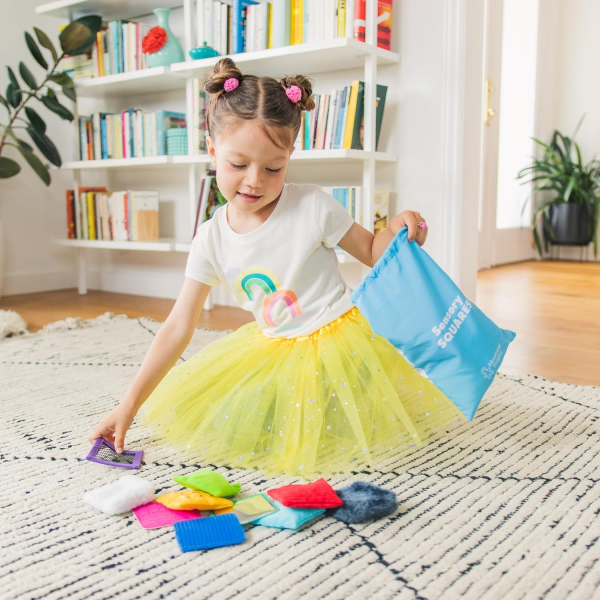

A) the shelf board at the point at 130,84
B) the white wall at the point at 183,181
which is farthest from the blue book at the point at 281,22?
the shelf board at the point at 130,84

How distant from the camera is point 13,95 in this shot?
2824 millimetres

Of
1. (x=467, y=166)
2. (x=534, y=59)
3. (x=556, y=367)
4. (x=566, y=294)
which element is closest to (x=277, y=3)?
(x=467, y=166)

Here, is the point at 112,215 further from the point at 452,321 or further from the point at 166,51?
the point at 452,321

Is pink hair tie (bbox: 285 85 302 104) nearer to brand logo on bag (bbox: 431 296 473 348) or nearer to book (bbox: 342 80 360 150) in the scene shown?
brand logo on bag (bbox: 431 296 473 348)

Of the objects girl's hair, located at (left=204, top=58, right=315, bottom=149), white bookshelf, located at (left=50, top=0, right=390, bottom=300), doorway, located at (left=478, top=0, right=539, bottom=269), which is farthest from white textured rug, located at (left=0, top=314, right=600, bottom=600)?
doorway, located at (left=478, top=0, right=539, bottom=269)

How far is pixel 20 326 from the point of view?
220cm

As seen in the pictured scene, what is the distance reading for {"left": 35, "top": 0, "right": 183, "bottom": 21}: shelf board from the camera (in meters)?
2.81

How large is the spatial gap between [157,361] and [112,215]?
1.98 metres

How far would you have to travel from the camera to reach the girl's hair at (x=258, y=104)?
105 cm

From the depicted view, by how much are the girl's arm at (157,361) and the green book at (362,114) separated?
3.90 ft

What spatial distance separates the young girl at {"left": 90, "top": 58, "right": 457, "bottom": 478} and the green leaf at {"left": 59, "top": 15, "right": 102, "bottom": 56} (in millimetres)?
1929

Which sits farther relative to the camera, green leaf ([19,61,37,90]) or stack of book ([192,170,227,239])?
green leaf ([19,61,37,90])

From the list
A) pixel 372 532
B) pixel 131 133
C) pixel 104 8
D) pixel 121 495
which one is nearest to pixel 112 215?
pixel 131 133

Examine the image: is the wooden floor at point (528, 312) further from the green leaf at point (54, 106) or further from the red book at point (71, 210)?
the green leaf at point (54, 106)
